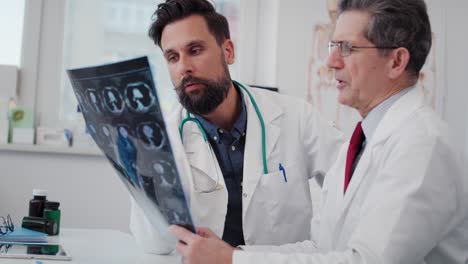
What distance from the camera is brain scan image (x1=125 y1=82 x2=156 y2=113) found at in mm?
937

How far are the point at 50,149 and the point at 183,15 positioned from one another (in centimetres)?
141

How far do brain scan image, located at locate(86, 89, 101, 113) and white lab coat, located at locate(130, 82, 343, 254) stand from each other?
0.51 m

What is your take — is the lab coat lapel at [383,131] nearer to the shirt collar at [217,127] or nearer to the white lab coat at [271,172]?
the white lab coat at [271,172]

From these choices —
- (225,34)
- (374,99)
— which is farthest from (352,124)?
(374,99)

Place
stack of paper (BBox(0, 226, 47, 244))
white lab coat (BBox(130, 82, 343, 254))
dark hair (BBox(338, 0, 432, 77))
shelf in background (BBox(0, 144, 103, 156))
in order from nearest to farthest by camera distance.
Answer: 1. dark hair (BBox(338, 0, 432, 77))
2. stack of paper (BBox(0, 226, 47, 244))
3. white lab coat (BBox(130, 82, 343, 254))
4. shelf in background (BBox(0, 144, 103, 156))

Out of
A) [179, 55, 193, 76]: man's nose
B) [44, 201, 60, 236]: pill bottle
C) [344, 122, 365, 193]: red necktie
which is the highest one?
[179, 55, 193, 76]: man's nose

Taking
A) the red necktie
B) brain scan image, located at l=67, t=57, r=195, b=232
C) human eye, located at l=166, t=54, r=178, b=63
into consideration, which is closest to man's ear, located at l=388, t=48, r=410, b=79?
the red necktie

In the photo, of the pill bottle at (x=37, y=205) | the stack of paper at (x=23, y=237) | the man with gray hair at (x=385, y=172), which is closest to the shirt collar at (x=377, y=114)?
the man with gray hair at (x=385, y=172)

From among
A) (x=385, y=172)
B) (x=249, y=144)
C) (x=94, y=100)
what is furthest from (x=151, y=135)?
(x=249, y=144)

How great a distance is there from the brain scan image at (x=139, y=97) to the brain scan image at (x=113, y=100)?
0.08ft

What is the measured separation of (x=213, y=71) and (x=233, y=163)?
289 millimetres

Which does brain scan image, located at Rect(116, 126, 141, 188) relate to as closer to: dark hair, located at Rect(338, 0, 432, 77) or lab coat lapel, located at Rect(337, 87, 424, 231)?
lab coat lapel, located at Rect(337, 87, 424, 231)

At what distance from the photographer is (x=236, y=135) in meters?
1.76

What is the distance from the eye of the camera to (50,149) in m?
2.81
